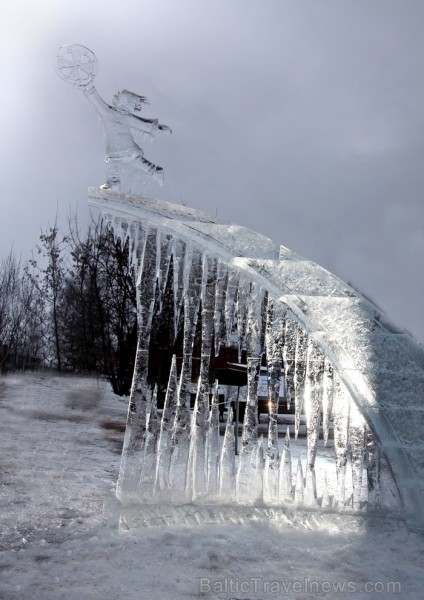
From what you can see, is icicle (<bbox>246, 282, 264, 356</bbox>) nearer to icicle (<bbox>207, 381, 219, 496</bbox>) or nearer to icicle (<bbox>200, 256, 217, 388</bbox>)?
icicle (<bbox>200, 256, 217, 388</bbox>)

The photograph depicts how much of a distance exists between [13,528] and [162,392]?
28.9 feet

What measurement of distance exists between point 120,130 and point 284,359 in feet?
6.77

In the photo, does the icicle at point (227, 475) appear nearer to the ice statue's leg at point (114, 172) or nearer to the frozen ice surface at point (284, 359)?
the frozen ice surface at point (284, 359)

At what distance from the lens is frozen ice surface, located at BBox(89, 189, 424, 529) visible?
9.74 feet

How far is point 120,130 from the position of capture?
353 centimetres

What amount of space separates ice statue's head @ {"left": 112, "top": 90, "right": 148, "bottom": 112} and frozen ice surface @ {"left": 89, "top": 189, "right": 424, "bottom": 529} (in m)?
0.67

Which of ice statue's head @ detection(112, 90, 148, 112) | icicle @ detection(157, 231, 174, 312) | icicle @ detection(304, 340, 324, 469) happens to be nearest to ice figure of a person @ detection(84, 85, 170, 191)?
ice statue's head @ detection(112, 90, 148, 112)

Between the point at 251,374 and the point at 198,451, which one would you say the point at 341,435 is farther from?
the point at 198,451

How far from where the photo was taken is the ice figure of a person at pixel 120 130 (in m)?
3.51

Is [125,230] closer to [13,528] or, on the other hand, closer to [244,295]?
[244,295]

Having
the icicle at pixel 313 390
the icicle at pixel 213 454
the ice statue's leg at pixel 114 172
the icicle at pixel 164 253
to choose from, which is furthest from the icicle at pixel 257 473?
the ice statue's leg at pixel 114 172

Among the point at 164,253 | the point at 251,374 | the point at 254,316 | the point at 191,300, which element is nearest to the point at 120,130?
the point at 164,253

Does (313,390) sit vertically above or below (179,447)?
above

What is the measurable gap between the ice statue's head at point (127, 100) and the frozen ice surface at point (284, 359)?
67cm
